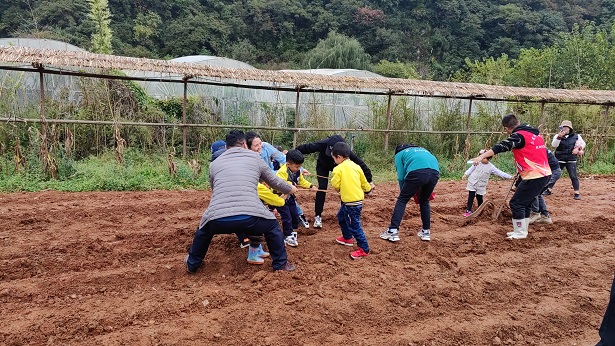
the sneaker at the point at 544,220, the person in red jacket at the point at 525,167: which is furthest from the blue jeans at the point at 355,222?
the sneaker at the point at 544,220

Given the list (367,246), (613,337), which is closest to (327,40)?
(367,246)

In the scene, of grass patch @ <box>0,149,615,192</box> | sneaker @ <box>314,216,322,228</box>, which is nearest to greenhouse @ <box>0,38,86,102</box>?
grass patch @ <box>0,149,615,192</box>

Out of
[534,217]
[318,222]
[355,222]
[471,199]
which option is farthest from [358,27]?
[355,222]

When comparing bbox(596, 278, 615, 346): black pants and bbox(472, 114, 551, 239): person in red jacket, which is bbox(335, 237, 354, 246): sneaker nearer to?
bbox(472, 114, 551, 239): person in red jacket

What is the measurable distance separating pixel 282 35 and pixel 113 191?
1299 inches

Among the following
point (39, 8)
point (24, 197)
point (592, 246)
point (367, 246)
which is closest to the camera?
point (367, 246)

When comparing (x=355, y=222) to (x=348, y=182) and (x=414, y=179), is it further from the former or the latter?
(x=414, y=179)

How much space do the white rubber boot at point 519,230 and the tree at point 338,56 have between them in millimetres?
27587

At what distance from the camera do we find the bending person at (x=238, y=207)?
4.09 meters

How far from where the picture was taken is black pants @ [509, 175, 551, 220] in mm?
5805

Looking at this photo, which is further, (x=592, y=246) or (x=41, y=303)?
(x=592, y=246)

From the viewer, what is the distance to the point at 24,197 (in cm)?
686

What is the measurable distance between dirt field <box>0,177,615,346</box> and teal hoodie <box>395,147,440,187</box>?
0.90 m

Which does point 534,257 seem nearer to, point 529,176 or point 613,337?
point 529,176
